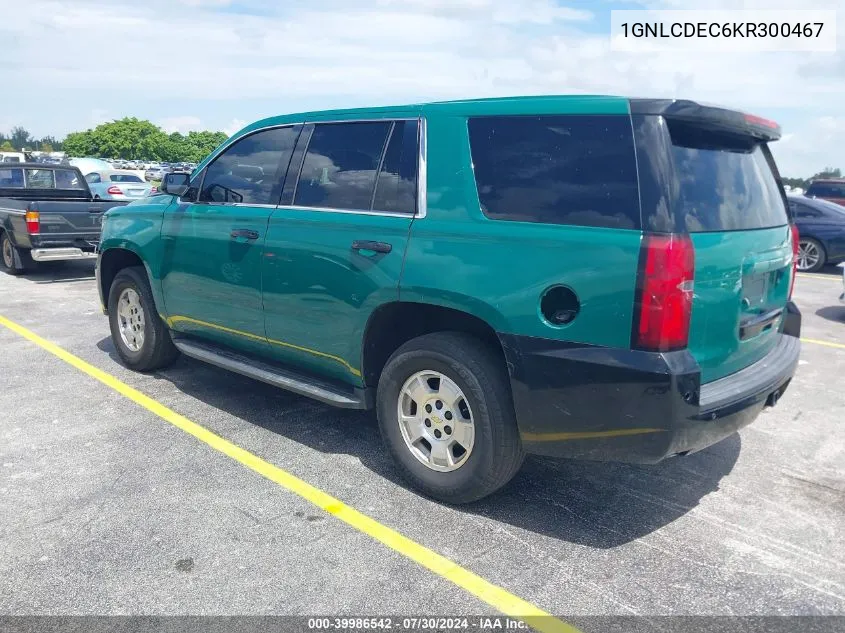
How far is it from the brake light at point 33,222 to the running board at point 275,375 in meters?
6.12

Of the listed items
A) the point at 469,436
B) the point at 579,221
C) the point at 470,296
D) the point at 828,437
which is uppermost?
the point at 579,221

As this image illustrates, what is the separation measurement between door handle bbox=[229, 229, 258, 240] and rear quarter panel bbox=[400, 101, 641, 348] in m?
1.26

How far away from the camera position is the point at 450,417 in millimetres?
3502

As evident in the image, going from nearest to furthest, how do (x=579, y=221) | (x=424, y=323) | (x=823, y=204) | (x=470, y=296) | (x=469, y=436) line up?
(x=579, y=221) < (x=470, y=296) < (x=469, y=436) < (x=424, y=323) < (x=823, y=204)

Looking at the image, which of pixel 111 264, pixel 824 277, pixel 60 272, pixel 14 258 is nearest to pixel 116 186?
pixel 60 272

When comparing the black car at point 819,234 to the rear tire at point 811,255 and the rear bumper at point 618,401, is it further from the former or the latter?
the rear bumper at point 618,401

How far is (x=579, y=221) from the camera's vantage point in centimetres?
300

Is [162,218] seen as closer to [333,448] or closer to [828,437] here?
[333,448]

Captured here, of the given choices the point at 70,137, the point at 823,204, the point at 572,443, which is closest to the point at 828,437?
the point at 572,443

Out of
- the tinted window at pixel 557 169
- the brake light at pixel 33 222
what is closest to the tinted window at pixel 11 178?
the brake light at pixel 33 222

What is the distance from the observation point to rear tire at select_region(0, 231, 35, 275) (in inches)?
416

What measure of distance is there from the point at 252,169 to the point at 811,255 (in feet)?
39.7

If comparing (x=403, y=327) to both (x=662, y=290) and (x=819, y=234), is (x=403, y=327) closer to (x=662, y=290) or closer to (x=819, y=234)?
(x=662, y=290)

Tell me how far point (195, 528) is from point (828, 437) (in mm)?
3907
